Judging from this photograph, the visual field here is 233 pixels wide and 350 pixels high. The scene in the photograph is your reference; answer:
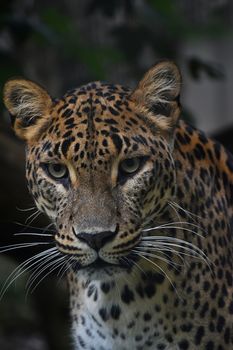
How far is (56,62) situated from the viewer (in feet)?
51.9

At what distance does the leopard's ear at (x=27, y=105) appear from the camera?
22.2 ft

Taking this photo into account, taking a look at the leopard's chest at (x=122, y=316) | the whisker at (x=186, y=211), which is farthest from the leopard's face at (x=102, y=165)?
the leopard's chest at (x=122, y=316)

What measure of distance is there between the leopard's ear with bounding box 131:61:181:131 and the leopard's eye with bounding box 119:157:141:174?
356 millimetres

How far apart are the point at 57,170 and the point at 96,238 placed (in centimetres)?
58

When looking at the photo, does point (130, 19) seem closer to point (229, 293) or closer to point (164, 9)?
point (164, 9)

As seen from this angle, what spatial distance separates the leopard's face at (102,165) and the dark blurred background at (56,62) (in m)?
0.64

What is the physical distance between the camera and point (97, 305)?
279 inches

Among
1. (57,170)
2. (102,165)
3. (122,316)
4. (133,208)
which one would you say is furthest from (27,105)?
(122,316)

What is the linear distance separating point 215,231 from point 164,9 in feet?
14.9

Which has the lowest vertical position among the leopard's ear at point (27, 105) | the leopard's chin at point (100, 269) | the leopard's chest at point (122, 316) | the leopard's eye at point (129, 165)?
the leopard's chest at point (122, 316)

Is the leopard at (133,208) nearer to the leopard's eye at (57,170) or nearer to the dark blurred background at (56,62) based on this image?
the leopard's eye at (57,170)

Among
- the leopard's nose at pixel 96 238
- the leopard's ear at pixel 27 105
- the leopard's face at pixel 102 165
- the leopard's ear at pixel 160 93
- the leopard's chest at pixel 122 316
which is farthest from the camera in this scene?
the leopard's chest at pixel 122 316

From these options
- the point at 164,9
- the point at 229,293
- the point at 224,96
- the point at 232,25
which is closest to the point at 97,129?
the point at 229,293

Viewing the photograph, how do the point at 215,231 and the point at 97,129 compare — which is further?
the point at 215,231
